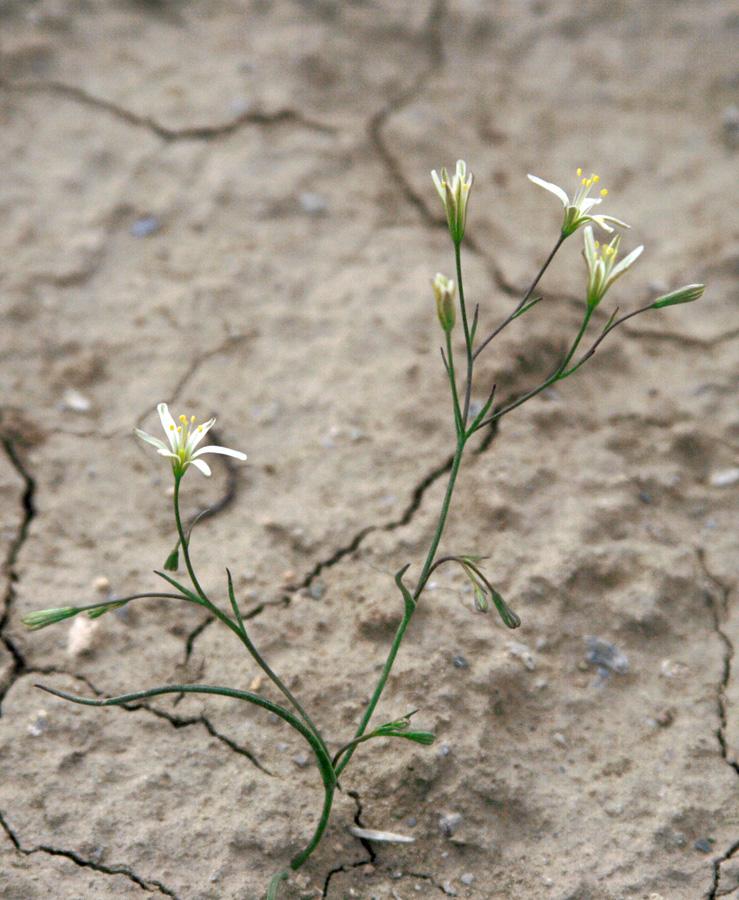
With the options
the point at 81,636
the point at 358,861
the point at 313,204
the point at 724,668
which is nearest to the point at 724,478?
the point at 724,668

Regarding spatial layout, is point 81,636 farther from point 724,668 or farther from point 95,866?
point 724,668

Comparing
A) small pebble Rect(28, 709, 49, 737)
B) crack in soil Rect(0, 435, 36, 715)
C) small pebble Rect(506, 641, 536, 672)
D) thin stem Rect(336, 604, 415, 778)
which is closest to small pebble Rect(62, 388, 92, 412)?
crack in soil Rect(0, 435, 36, 715)

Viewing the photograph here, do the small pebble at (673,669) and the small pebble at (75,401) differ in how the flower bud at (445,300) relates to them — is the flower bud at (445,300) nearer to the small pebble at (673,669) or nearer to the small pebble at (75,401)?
the small pebble at (673,669)

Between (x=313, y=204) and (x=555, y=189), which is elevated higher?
(x=555, y=189)

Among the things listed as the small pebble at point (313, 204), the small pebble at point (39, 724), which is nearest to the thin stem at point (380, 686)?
the small pebble at point (39, 724)

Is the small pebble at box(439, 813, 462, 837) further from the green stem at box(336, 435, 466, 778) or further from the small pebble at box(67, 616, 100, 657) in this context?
the small pebble at box(67, 616, 100, 657)

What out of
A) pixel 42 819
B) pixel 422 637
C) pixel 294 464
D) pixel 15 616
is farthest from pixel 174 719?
pixel 294 464
